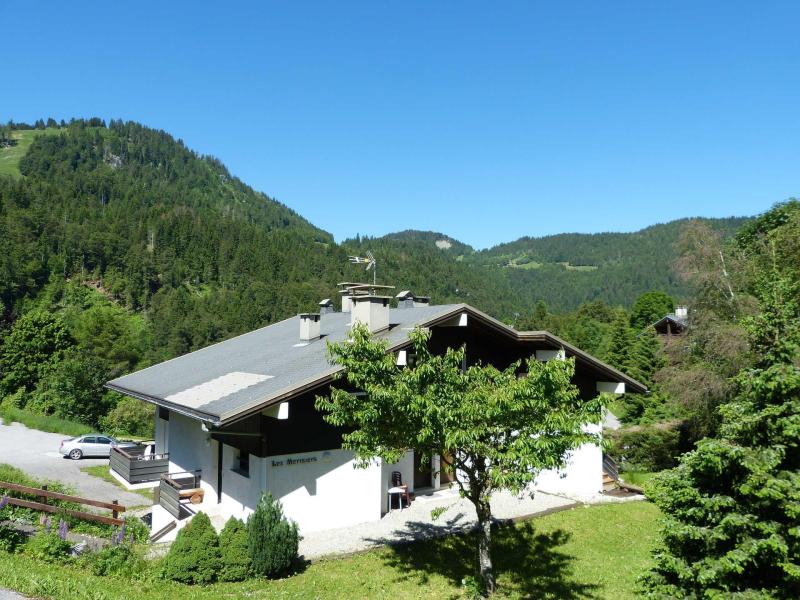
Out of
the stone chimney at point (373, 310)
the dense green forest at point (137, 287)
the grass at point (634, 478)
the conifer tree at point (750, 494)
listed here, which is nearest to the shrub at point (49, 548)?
the stone chimney at point (373, 310)

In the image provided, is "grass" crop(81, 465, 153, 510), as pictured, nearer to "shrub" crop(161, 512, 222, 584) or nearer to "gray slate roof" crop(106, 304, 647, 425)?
"gray slate roof" crop(106, 304, 647, 425)

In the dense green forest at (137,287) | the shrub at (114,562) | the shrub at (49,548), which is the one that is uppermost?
the dense green forest at (137,287)

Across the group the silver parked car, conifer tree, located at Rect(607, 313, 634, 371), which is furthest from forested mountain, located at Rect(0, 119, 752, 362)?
conifer tree, located at Rect(607, 313, 634, 371)

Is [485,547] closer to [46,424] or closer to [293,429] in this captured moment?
[293,429]

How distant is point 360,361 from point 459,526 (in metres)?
7.23

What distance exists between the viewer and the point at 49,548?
36.1ft

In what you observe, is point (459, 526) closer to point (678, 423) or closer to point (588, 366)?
point (588, 366)

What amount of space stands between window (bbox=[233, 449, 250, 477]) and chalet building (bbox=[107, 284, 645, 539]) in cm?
5

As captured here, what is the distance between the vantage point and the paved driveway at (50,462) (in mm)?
20812

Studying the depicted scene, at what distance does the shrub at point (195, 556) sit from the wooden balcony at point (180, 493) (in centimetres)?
397

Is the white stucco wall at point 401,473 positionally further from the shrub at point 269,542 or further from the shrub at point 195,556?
the shrub at point 195,556

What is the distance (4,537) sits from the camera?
36.9 ft

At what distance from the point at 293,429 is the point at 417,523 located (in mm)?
4288

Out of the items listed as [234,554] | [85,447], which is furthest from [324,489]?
[85,447]
